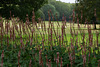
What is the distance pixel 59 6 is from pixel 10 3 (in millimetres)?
95737

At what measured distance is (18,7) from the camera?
15266 mm

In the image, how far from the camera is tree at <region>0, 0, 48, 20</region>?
589 inches

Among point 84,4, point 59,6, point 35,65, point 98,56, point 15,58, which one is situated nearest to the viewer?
point 35,65

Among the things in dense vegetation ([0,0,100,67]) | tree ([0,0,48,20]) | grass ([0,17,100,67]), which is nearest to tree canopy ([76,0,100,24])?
dense vegetation ([0,0,100,67])

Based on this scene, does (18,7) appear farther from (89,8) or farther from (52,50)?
(89,8)

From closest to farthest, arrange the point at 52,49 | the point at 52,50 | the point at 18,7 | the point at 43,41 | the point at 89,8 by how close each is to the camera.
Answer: the point at 43,41 → the point at 52,50 → the point at 52,49 → the point at 18,7 → the point at 89,8

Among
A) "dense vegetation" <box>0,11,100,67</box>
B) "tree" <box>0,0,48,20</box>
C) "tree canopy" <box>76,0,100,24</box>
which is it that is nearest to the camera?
"dense vegetation" <box>0,11,100,67</box>

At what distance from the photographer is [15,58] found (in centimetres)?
376

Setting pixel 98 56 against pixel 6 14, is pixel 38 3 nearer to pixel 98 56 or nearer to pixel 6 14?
pixel 6 14

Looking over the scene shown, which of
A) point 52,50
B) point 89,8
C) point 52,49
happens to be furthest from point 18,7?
point 89,8

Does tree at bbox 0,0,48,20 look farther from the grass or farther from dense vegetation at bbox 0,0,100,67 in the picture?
the grass

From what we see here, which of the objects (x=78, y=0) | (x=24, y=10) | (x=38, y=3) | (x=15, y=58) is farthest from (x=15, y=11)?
(x=78, y=0)

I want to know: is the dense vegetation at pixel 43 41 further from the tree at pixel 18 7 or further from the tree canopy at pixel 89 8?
the tree canopy at pixel 89 8

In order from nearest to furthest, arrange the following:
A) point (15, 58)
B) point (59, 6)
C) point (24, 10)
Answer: point (15, 58), point (24, 10), point (59, 6)
